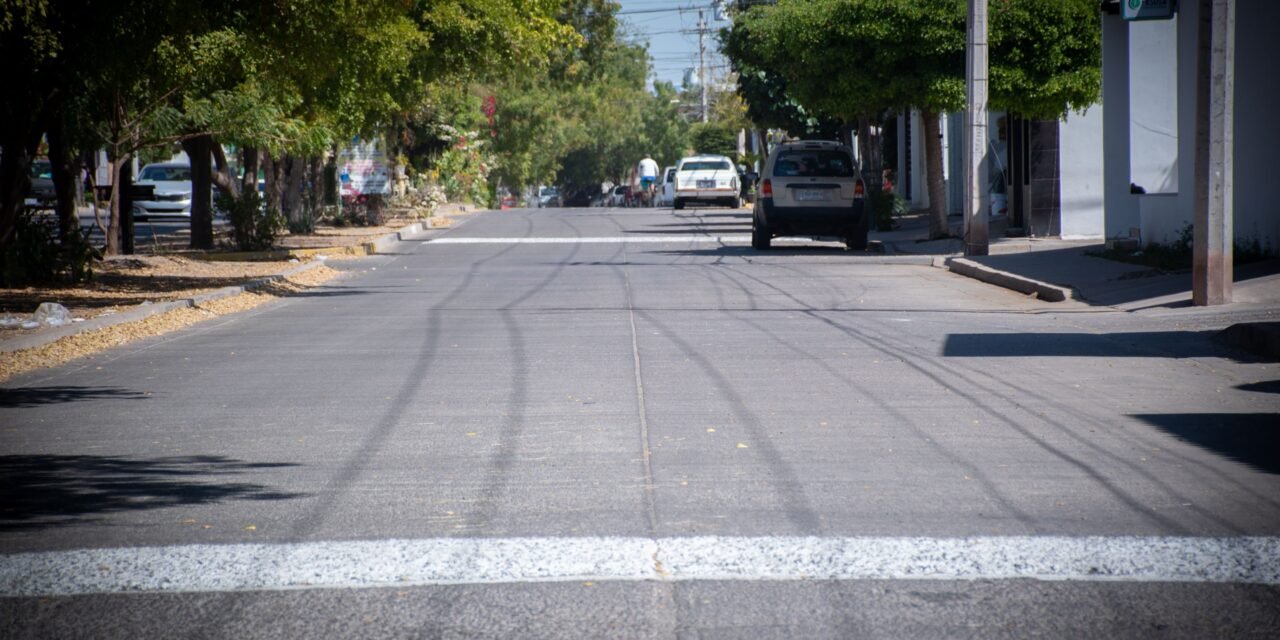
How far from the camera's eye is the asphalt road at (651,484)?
4891 millimetres

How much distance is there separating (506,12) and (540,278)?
5785 mm

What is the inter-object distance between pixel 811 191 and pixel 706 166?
83.0 feet

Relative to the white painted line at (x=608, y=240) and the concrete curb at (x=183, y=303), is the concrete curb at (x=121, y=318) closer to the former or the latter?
the concrete curb at (x=183, y=303)

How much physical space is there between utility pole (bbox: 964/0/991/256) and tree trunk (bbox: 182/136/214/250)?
508 inches

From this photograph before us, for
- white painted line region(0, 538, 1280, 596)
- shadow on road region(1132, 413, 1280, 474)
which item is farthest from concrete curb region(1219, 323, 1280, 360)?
white painted line region(0, 538, 1280, 596)

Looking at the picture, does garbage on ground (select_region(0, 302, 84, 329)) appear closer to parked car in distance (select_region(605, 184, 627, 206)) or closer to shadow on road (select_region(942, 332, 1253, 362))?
shadow on road (select_region(942, 332, 1253, 362))

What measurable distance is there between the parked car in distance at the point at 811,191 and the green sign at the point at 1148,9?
23.7ft

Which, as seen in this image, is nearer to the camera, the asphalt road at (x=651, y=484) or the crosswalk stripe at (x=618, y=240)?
the asphalt road at (x=651, y=484)

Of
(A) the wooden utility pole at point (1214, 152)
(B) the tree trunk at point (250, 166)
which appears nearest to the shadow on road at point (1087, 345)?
(A) the wooden utility pole at point (1214, 152)

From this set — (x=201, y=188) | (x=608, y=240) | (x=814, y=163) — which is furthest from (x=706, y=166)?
(x=201, y=188)

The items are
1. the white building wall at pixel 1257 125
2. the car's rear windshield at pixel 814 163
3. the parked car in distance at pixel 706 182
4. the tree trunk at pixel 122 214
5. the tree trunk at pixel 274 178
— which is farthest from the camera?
the parked car in distance at pixel 706 182

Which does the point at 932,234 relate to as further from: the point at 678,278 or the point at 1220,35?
the point at 1220,35

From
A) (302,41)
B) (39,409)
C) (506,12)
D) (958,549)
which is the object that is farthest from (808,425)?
(506,12)

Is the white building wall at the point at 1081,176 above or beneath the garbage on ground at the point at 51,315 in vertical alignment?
above
